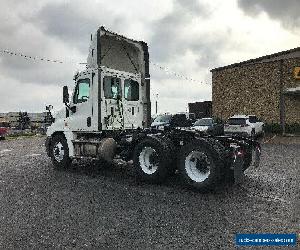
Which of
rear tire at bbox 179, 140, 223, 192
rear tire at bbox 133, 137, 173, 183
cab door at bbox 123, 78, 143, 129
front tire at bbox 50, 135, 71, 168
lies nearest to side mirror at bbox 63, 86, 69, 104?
front tire at bbox 50, 135, 71, 168

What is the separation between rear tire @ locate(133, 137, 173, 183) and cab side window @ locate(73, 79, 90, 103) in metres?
2.86

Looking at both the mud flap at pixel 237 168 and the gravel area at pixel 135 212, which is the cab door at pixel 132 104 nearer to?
the gravel area at pixel 135 212

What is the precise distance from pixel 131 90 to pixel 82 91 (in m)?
1.70

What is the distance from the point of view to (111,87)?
10.8 metres

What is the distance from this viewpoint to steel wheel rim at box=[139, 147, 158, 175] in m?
8.85

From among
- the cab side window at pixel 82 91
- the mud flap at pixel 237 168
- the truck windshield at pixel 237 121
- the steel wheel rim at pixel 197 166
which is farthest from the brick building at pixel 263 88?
the steel wheel rim at pixel 197 166

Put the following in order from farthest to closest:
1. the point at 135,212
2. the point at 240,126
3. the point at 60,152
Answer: the point at 240,126 → the point at 60,152 → the point at 135,212

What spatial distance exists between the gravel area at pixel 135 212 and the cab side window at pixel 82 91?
8.40 ft

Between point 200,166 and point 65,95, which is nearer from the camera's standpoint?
point 200,166

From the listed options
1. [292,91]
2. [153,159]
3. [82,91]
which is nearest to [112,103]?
[82,91]

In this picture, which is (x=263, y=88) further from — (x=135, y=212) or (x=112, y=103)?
(x=135, y=212)

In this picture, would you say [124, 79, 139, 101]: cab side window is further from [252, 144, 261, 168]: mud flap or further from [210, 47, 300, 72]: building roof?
[210, 47, 300, 72]: building roof

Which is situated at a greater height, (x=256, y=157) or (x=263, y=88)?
(x=263, y=88)

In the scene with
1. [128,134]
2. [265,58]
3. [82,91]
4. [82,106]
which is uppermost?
[265,58]
